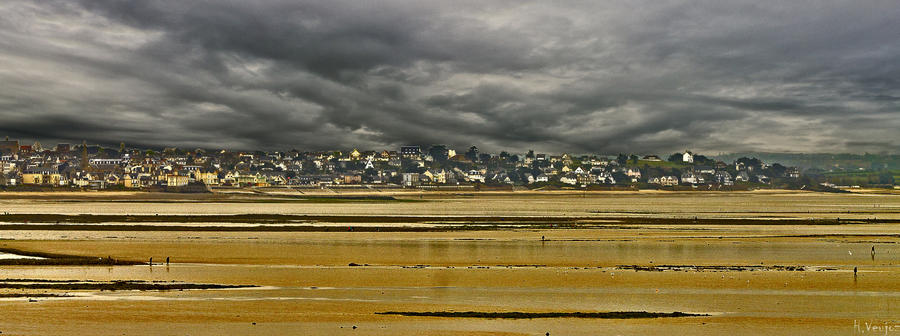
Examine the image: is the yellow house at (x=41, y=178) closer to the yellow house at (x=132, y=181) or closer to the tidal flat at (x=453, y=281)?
the yellow house at (x=132, y=181)

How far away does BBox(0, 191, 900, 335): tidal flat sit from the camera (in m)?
16.3

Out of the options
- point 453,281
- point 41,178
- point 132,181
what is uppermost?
point 41,178

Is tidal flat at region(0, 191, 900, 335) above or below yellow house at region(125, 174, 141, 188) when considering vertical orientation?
below

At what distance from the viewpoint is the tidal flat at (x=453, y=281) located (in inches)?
643

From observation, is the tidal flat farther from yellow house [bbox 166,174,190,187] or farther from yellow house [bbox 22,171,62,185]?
yellow house [bbox 22,171,62,185]

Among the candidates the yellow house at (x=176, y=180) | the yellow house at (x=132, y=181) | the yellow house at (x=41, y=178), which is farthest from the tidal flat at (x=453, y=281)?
the yellow house at (x=41, y=178)

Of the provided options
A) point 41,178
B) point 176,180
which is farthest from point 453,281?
point 41,178

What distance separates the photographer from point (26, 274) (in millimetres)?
23328

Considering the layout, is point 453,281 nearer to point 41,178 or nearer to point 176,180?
point 176,180

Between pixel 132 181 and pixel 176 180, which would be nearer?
pixel 132 181

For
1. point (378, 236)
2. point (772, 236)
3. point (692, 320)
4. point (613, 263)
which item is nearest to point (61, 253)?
point (378, 236)

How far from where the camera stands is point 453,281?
23.0 metres

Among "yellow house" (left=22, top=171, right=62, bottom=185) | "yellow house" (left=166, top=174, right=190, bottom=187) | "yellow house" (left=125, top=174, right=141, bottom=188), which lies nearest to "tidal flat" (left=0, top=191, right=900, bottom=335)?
"yellow house" (left=166, top=174, right=190, bottom=187)

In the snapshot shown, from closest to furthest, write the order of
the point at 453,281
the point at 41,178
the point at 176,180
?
the point at 453,281, the point at 41,178, the point at 176,180
